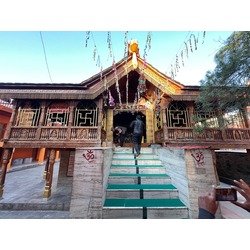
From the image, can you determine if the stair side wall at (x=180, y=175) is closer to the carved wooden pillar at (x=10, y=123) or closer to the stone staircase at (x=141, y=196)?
the stone staircase at (x=141, y=196)

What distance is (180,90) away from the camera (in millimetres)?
8633

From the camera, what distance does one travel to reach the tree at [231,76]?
15.3 ft

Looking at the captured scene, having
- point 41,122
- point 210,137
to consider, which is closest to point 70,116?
point 41,122

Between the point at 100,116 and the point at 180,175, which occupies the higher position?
the point at 100,116

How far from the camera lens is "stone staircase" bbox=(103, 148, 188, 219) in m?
3.01

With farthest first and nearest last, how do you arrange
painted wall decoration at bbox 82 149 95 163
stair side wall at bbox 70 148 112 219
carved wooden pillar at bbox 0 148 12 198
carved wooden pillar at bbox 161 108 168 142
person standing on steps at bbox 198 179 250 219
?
carved wooden pillar at bbox 161 108 168 142, carved wooden pillar at bbox 0 148 12 198, painted wall decoration at bbox 82 149 95 163, stair side wall at bbox 70 148 112 219, person standing on steps at bbox 198 179 250 219

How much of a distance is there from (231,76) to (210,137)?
3403 millimetres

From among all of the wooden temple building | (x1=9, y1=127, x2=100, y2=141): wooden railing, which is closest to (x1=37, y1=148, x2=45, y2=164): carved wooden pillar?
the wooden temple building

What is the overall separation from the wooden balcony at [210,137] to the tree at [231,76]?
1.86 meters

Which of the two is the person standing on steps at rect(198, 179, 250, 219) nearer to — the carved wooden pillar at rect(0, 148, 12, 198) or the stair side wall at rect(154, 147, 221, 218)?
the stair side wall at rect(154, 147, 221, 218)

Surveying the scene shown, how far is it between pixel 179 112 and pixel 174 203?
6.30 m

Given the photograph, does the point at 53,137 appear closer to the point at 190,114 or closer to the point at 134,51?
the point at 134,51

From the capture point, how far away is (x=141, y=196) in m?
3.58

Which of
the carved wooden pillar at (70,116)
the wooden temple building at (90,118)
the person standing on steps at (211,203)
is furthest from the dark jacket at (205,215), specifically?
the carved wooden pillar at (70,116)
